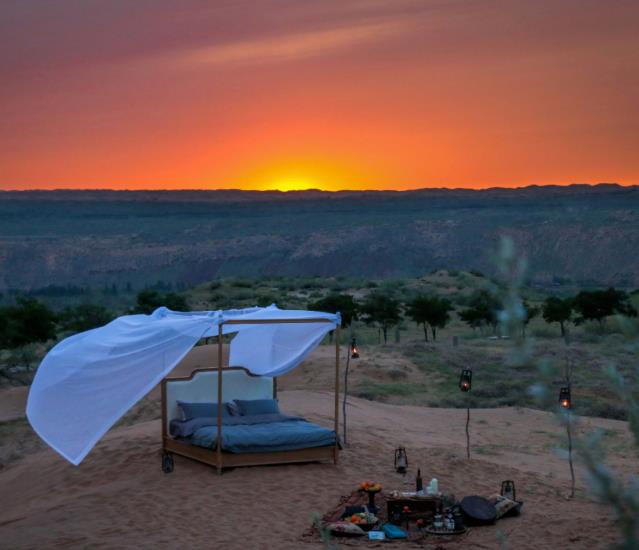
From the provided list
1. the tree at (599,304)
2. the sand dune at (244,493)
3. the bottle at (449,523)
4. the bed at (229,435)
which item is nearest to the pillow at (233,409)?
the bed at (229,435)

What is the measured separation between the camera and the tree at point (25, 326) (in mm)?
27484

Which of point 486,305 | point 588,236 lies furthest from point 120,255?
point 486,305

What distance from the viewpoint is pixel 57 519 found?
11125 mm

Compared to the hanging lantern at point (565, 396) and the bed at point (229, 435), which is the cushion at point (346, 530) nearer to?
the bed at point (229, 435)

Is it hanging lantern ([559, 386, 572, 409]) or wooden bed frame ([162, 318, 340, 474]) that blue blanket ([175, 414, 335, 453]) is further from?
hanging lantern ([559, 386, 572, 409])

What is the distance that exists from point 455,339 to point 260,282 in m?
31.3

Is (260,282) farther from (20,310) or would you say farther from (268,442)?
(268,442)

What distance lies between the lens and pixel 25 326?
27969mm

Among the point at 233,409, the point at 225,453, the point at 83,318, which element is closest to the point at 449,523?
the point at 225,453

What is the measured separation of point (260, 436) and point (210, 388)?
1.83 metres

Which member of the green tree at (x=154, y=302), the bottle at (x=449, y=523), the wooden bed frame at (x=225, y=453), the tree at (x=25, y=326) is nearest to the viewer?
the bottle at (x=449, y=523)

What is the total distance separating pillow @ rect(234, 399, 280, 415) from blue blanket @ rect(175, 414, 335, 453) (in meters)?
0.61

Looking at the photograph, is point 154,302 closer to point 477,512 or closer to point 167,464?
point 167,464

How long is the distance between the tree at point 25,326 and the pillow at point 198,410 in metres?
14.6
